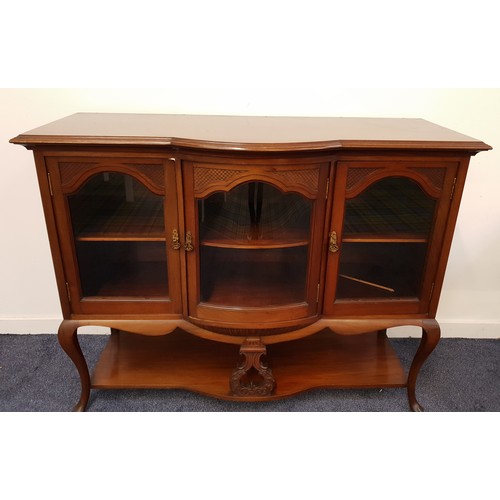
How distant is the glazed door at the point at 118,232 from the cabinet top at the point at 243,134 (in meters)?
0.05

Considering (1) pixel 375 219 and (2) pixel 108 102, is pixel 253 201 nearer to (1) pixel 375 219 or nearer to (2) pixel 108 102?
(1) pixel 375 219

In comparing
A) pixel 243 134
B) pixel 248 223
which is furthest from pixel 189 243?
pixel 243 134

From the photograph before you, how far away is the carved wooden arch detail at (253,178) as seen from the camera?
90 cm

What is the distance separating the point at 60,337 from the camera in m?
1.08

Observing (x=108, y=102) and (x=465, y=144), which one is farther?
(x=108, y=102)

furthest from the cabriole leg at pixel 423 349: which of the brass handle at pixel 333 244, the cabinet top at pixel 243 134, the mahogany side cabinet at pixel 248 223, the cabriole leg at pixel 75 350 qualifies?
the cabriole leg at pixel 75 350

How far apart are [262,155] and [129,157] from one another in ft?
0.93

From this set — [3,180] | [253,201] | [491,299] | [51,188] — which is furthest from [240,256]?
[491,299]

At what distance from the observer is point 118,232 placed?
1005mm

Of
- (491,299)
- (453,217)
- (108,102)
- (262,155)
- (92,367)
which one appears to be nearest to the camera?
(262,155)

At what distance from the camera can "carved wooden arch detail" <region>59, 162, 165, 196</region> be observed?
2.99 ft

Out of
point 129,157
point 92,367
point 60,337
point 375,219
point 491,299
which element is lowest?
point 92,367

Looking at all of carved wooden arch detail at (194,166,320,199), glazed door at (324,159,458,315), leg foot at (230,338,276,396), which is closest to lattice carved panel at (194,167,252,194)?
carved wooden arch detail at (194,166,320,199)

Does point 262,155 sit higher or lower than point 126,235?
higher
